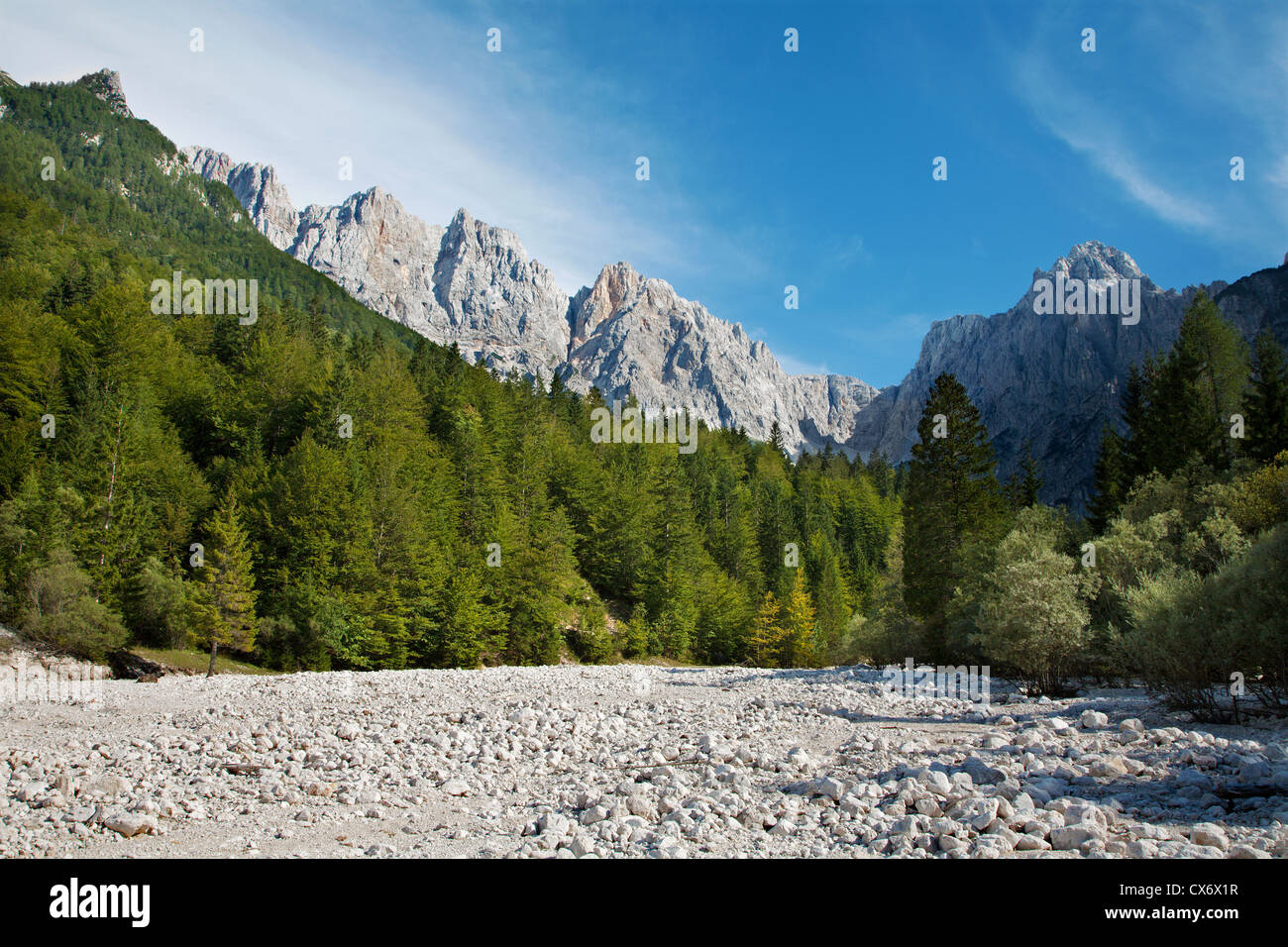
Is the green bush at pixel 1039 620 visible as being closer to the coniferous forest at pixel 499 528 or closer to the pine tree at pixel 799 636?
the coniferous forest at pixel 499 528

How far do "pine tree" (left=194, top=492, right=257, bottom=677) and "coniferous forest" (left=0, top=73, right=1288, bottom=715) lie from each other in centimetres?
18

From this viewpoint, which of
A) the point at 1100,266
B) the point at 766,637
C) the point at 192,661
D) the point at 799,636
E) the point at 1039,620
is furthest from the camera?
the point at 1100,266

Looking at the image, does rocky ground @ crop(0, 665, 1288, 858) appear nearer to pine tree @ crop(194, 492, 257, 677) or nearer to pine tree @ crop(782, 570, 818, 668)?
pine tree @ crop(194, 492, 257, 677)

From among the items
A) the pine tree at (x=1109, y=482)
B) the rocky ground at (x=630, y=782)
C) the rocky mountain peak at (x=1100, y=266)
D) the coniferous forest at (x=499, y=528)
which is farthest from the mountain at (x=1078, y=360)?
the rocky ground at (x=630, y=782)

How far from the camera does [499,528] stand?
4925 cm

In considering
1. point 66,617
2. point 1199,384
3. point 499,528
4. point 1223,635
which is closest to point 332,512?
point 499,528

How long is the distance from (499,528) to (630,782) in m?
38.9

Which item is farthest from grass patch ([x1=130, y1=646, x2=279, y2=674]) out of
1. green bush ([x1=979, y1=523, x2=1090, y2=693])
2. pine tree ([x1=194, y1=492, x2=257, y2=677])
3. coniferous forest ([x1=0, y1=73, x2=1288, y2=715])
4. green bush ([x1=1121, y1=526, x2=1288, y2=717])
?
green bush ([x1=1121, y1=526, x2=1288, y2=717])

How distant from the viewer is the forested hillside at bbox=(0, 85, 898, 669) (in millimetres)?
34812

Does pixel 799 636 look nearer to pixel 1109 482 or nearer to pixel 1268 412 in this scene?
pixel 1109 482

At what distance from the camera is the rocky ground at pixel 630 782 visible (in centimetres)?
849
